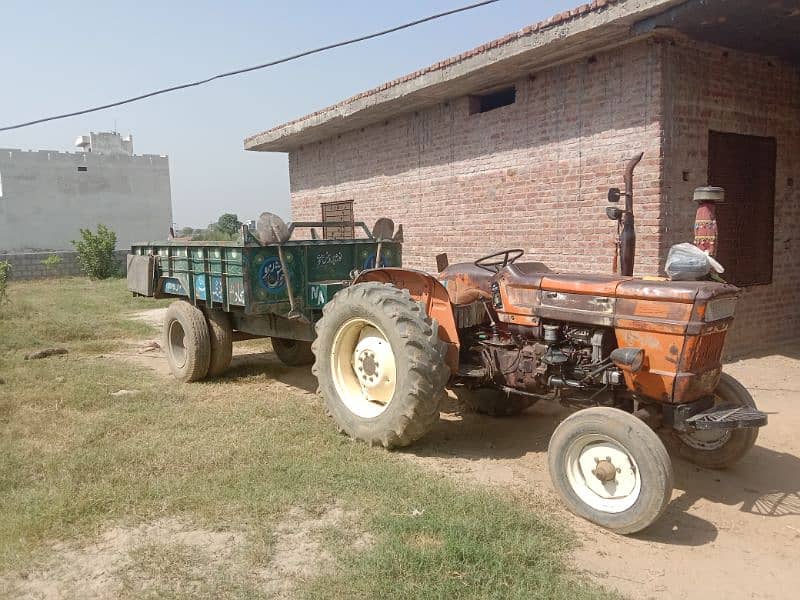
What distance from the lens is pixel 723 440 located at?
13.8 ft

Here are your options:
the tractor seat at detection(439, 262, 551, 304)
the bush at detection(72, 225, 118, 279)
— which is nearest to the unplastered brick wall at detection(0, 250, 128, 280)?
the bush at detection(72, 225, 118, 279)

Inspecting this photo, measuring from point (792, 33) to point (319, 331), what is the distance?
580 centimetres

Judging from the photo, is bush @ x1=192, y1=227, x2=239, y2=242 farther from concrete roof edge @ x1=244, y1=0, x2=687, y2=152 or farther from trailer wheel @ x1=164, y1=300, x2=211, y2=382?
concrete roof edge @ x1=244, y1=0, x2=687, y2=152

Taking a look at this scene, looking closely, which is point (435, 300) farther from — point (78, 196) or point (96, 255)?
point (78, 196)

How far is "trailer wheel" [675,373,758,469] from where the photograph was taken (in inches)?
161

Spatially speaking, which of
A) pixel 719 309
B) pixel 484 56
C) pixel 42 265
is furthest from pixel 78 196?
pixel 719 309

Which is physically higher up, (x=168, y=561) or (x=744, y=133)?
(x=744, y=133)

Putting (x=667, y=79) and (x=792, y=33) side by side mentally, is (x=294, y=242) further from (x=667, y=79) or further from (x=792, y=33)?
(x=792, y=33)

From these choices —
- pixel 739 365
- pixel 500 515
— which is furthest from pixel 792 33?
pixel 500 515

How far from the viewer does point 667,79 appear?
21.2 ft

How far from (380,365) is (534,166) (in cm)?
429

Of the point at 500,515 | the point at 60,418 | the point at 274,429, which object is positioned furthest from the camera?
the point at 60,418

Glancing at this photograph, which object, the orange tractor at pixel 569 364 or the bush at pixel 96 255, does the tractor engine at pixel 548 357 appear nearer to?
the orange tractor at pixel 569 364

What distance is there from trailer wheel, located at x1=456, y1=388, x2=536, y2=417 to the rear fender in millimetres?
972
